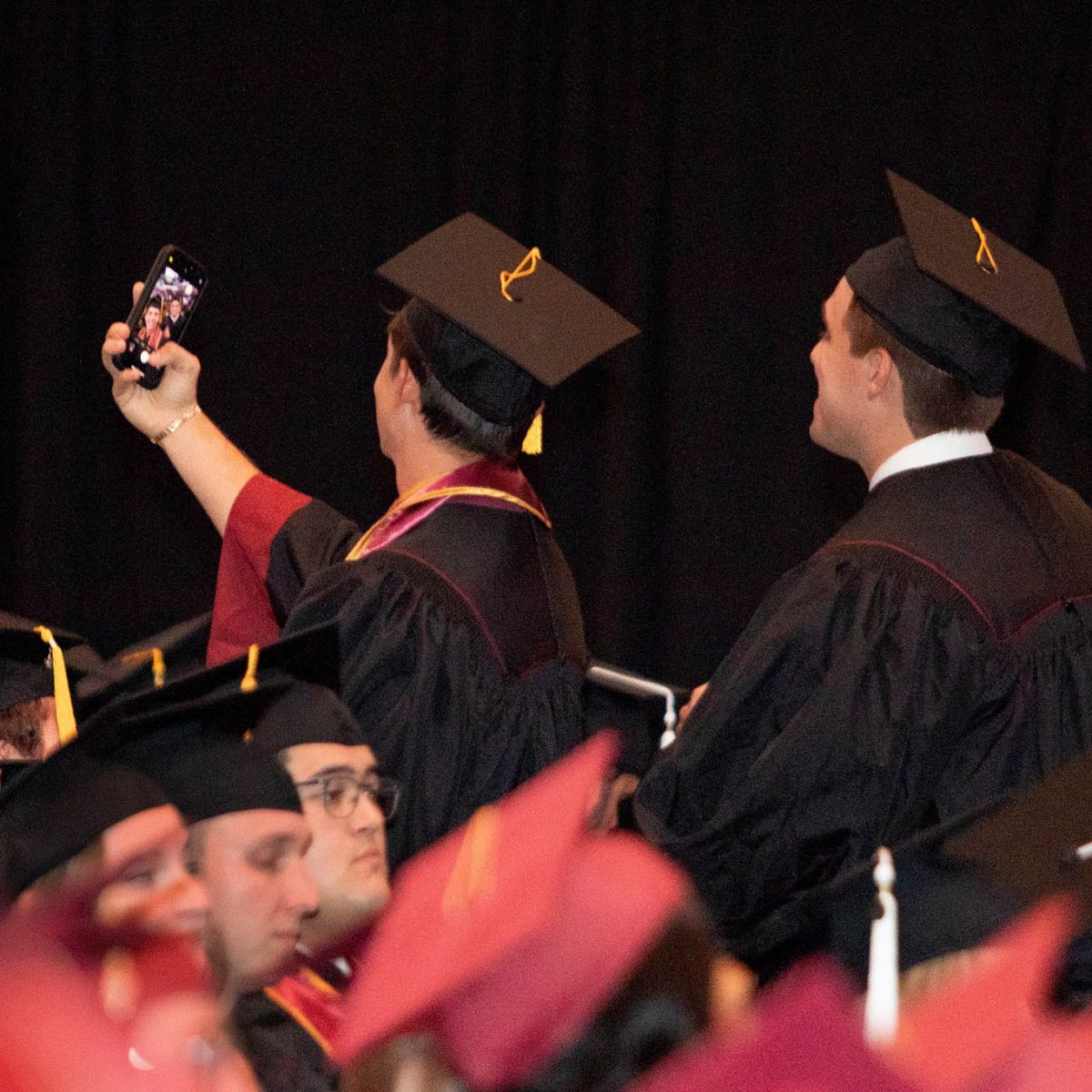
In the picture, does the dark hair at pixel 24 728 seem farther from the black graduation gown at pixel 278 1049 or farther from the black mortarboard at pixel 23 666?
the black graduation gown at pixel 278 1049

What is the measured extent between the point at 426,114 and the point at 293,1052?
3366 mm

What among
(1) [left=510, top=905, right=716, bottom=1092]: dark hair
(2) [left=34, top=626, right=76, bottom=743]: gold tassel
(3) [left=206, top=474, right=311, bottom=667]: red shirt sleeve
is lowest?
(3) [left=206, top=474, right=311, bottom=667]: red shirt sleeve

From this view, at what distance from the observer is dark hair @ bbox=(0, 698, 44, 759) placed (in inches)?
102

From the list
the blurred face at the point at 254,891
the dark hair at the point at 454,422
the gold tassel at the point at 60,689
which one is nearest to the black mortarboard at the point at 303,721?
the blurred face at the point at 254,891

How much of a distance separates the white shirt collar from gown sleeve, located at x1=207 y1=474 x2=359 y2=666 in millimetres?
1040

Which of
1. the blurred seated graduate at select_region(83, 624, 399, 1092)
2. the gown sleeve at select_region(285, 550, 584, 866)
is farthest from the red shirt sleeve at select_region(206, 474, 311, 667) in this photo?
the blurred seated graduate at select_region(83, 624, 399, 1092)

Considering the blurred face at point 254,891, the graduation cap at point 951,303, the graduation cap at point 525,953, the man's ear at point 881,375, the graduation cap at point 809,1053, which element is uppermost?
the graduation cap at point 809,1053

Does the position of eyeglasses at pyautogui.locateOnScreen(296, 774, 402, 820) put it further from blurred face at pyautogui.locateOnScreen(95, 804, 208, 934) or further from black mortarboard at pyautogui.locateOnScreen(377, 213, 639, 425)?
black mortarboard at pyautogui.locateOnScreen(377, 213, 639, 425)

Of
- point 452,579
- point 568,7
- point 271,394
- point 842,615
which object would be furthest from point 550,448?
point 842,615

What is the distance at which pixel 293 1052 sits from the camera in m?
1.89

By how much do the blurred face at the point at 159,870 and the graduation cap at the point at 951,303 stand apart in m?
1.44

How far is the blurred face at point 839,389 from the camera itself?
283cm

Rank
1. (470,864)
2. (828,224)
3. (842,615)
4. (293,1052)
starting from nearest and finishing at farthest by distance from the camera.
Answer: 1. (470,864)
2. (293,1052)
3. (842,615)
4. (828,224)

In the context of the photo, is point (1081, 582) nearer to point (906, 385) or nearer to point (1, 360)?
point (906, 385)
